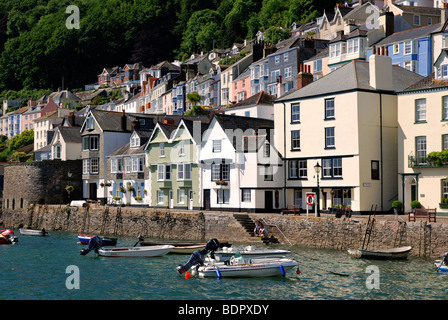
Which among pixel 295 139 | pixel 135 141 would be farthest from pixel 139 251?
pixel 135 141

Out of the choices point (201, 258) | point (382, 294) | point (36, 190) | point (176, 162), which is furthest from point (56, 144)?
point (382, 294)

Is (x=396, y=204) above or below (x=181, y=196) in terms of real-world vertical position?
below

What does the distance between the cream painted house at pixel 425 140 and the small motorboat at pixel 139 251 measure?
17.6 metres

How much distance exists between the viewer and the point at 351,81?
46.6 m

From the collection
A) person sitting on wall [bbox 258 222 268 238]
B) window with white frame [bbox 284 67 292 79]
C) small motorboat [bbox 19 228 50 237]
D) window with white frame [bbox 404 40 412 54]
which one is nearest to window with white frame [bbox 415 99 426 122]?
person sitting on wall [bbox 258 222 268 238]

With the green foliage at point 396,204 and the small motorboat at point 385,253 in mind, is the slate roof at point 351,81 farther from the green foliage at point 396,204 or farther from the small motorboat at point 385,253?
the small motorboat at point 385,253

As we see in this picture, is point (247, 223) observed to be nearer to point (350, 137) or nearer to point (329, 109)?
point (350, 137)

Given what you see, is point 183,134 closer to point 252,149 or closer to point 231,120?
point 231,120

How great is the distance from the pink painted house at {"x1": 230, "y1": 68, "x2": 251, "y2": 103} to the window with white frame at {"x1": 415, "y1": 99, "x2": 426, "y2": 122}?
52.0 metres

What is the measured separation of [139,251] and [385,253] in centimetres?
1561

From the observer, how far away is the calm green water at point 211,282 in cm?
2788

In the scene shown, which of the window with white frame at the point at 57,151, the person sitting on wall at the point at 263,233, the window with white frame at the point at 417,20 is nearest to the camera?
the person sitting on wall at the point at 263,233

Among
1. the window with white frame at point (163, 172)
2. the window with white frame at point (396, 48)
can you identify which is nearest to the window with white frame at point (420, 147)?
the window with white frame at point (163, 172)

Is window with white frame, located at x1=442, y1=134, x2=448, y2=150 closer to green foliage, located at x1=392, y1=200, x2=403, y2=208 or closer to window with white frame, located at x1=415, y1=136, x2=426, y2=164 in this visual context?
window with white frame, located at x1=415, y1=136, x2=426, y2=164
